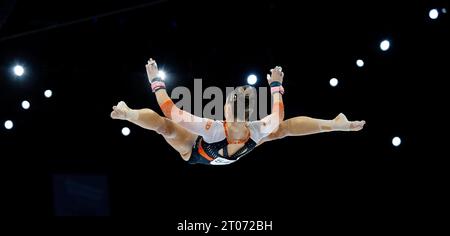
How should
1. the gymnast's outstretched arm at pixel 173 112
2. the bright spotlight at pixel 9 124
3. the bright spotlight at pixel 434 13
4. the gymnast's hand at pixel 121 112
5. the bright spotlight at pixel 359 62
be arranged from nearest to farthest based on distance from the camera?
1. the gymnast's hand at pixel 121 112
2. the gymnast's outstretched arm at pixel 173 112
3. the bright spotlight at pixel 434 13
4. the bright spotlight at pixel 359 62
5. the bright spotlight at pixel 9 124

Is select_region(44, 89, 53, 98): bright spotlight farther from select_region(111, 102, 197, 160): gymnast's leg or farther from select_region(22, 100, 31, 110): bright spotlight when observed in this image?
select_region(111, 102, 197, 160): gymnast's leg

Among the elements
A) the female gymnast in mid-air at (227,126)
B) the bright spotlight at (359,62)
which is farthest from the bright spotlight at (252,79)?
the female gymnast in mid-air at (227,126)

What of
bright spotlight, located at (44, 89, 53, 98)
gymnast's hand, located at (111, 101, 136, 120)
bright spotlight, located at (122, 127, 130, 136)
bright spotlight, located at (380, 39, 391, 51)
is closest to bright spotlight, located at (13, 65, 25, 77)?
bright spotlight, located at (44, 89, 53, 98)

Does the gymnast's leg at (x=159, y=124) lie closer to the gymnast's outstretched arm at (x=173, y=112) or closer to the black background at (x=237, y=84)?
the gymnast's outstretched arm at (x=173, y=112)

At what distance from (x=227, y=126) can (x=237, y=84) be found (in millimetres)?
1344

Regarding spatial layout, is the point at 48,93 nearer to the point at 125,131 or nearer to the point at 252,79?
the point at 125,131

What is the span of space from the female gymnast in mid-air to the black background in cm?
124

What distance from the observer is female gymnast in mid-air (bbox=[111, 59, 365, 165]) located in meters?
3.21

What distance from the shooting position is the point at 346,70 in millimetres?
4719

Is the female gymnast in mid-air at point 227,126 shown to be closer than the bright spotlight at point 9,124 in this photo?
Yes

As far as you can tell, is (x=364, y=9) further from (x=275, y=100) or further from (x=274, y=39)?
(x=275, y=100)

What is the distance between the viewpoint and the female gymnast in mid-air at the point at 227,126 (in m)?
3.21

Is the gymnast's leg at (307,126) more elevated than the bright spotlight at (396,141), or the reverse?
the bright spotlight at (396,141)

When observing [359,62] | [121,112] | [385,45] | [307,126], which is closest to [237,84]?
[359,62]
